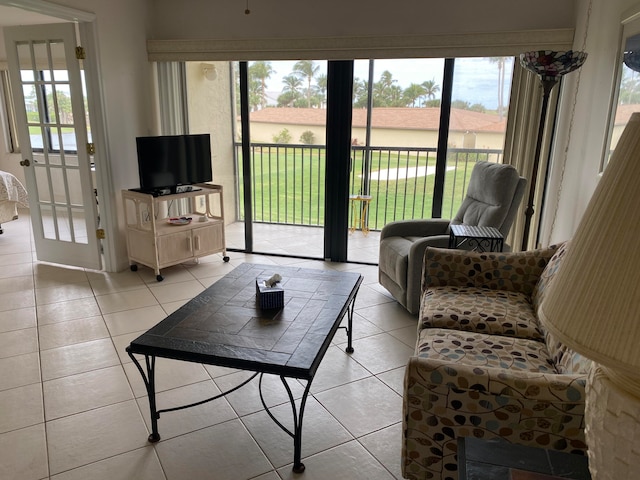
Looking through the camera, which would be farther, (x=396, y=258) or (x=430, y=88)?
(x=430, y=88)

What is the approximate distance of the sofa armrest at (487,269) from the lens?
2.42 metres

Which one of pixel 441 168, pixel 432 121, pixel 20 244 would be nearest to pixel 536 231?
pixel 441 168

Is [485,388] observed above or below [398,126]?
below

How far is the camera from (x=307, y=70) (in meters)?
4.58

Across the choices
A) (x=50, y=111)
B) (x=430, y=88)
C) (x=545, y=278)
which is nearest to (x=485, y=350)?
(x=545, y=278)

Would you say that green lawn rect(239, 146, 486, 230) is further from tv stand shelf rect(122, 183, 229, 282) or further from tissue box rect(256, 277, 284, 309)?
tissue box rect(256, 277, 284, 309)

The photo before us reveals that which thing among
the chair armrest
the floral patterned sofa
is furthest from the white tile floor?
the chair armrest

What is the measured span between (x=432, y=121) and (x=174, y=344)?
3.09 meters

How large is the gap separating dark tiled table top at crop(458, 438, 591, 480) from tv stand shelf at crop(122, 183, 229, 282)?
3.15 meters

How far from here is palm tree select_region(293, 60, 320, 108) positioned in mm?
4535

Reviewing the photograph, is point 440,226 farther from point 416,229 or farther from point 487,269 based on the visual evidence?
point 487,269

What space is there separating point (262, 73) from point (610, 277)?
451 cm

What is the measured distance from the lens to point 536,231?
3707 mm

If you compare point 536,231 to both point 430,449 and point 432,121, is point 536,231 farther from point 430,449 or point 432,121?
point 430,449
